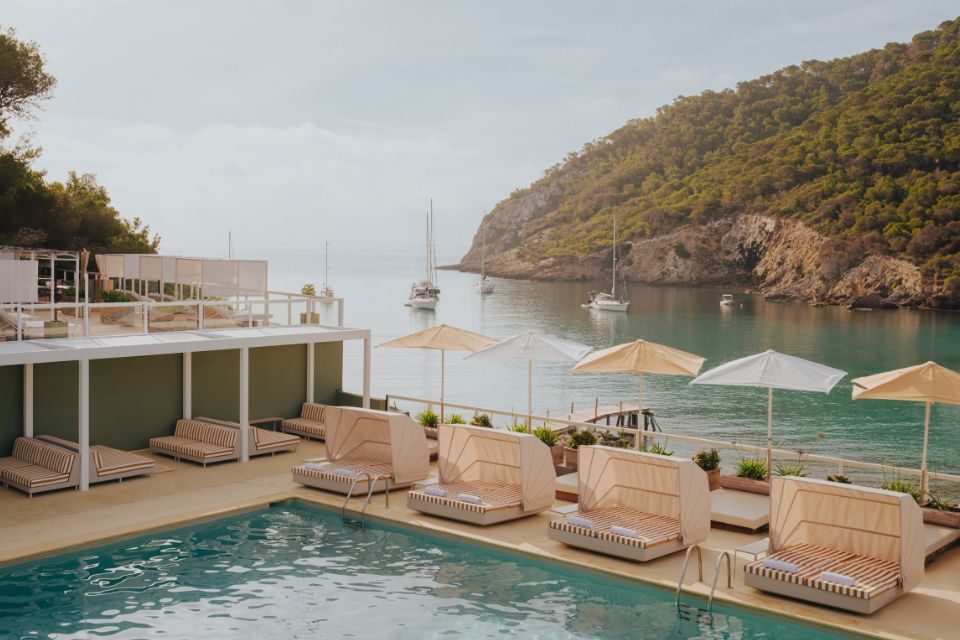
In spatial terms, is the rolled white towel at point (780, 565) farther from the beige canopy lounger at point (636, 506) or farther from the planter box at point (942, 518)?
the planter box at point (942, 518)

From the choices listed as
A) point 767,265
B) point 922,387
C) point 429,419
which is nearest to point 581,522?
point 922,387

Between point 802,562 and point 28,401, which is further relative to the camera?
point 28,401

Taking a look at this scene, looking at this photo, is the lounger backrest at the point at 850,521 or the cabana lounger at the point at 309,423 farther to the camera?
the cabana lounger at the point at 309,423

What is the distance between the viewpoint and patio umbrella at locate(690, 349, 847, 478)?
42.9 feet

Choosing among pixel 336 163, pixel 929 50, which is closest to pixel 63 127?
pixel 336 163

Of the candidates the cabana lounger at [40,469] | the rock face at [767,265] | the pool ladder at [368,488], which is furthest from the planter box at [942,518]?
the rock face at [767,265]

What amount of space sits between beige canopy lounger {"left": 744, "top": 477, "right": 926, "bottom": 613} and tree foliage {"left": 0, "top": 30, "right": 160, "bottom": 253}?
3842 centimetres

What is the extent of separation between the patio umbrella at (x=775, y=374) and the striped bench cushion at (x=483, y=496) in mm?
3031

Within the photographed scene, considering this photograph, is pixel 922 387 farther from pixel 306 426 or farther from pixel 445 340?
pixel 306 426

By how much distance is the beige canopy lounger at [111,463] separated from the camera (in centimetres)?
1391

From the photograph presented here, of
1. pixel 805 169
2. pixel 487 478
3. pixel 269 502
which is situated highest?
pixel 805 169

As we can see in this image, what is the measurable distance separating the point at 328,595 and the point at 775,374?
6.98m

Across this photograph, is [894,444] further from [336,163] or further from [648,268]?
[336,163]

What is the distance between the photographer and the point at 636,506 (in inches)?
458
